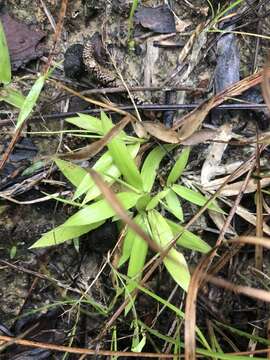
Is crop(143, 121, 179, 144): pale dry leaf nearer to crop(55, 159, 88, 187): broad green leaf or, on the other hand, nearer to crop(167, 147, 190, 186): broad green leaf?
crop(167, 147, 190, 186): broad green leaf

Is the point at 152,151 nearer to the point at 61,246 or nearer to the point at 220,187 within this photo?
the point at 220,187

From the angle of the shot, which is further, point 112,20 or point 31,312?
point 112,20

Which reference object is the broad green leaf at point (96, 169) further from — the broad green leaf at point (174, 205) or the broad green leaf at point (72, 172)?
the broad green leaf at point (174, 205)

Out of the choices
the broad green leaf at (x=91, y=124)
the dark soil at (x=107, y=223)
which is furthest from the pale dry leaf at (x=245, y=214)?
the broad green leaf at (x=91, y=124)

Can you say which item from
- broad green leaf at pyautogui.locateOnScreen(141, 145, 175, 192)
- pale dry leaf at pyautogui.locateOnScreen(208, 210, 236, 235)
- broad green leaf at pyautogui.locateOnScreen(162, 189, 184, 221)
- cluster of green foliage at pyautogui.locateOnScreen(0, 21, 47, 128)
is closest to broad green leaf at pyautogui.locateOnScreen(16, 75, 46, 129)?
cluster of green foliage at pyautogui.locateOnScreen(0, 21, 47, 128)

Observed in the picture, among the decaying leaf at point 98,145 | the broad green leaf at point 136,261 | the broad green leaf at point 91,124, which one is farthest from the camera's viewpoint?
the broad green leaf at point 91,124

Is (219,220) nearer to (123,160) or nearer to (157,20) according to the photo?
(123,160)

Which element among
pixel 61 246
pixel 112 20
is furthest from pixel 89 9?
pixel 61 246
